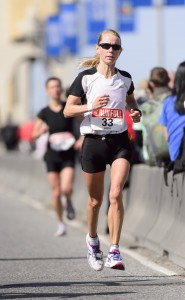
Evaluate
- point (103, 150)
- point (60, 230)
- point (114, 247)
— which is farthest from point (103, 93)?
point (60, 230)

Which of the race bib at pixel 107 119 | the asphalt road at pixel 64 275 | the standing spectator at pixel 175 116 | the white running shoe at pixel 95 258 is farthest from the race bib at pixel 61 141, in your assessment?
the race bib at pixel 107 119

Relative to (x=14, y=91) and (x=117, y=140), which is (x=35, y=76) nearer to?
(x=14, y=91)

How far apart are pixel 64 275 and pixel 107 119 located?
4.82ft

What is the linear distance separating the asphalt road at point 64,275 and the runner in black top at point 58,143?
1.94 ft

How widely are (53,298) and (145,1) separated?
1790cm

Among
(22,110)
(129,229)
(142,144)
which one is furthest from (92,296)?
(22,110)

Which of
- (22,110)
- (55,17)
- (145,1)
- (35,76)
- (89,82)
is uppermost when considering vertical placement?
(89,82)

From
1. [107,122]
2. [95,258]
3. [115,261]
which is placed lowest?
[95,258]

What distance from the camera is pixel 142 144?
47.4ft

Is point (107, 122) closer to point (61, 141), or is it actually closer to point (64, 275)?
point (64, 275)

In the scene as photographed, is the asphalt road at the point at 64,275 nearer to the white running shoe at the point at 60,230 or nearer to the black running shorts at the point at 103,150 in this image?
the white running shoe at the point at 60,230

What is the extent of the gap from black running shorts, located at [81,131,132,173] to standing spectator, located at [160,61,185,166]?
179 centimetres

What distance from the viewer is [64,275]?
33.5 ft

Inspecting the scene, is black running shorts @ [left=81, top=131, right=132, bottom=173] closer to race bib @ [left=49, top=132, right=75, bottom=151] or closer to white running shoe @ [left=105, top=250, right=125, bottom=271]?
white running shoe @ [left=105, top=250, right=125, bottom=271]
